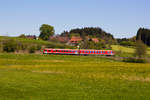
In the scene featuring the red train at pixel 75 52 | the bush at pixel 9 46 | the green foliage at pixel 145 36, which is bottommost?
the red train at pixel 75 52

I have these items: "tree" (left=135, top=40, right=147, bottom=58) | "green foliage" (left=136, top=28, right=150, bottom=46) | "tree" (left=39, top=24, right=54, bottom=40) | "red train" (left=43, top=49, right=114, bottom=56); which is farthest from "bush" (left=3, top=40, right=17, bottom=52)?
"green foliage" (left=136, top=28, right=150, bottom=46)

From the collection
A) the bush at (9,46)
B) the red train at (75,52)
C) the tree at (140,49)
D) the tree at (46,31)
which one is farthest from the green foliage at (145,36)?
the bush at (9,46)

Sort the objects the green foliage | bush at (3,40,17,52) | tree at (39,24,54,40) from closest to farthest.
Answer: bush at (3,40,17,52)
the green foliage
tree at (39,24,54,40)

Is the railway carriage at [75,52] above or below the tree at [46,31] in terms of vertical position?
below

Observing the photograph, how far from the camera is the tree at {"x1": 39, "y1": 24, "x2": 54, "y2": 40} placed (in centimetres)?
14209

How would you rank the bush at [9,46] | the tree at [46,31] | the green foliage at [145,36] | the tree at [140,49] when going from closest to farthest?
1. the tree at [140,49]
2. the bush at [9,46]
3. the green foliage at [145,36]
4. the tree at [46,31]

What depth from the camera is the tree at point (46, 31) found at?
466 feet

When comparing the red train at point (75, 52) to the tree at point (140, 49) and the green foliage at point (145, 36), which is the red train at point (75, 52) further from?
the green foliage at point (145, 36)

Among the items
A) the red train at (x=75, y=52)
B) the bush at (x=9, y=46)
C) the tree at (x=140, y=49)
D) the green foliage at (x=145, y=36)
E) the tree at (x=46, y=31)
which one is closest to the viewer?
the tree at (x=140, y=49)

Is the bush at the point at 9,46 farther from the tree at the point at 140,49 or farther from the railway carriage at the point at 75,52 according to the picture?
the tree at the point at 140,49

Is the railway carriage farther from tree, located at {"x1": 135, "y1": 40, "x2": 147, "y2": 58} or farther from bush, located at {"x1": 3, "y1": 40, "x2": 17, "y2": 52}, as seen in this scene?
tree, located at {"x1": 135, "y1": 40, "x2": 147, "y2": 58}

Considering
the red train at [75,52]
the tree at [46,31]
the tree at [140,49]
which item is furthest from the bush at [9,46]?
the tree at [46,31]

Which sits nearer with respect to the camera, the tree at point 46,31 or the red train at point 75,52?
the red train at point 75,52

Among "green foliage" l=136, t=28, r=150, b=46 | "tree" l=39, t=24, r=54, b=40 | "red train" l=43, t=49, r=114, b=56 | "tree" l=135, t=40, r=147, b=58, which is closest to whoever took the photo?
"tree" l=135, t=40, r=147, b=58
